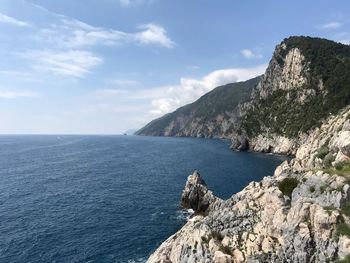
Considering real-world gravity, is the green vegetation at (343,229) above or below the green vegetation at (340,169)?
below

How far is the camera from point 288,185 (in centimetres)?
4625

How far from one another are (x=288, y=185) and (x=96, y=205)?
59684 mm

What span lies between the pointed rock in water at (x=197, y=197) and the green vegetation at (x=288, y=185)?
1542 inches

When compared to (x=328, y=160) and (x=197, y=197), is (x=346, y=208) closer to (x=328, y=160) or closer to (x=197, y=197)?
(x=328, y=160)

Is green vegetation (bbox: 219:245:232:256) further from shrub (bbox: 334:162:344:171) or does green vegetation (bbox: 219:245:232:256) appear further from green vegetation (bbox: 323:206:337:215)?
shrub (bbox: 334:162:344:171)

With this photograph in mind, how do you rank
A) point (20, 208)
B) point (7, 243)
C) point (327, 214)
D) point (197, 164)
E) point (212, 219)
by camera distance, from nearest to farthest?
point (327, 214)
point (212, 219)
point (7, 243)
point (20, 208)
point (197, 164)

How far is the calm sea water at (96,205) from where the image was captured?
64.8 m

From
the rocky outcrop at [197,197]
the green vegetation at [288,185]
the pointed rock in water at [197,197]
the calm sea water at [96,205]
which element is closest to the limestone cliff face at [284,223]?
the green vegetation at [288,185]

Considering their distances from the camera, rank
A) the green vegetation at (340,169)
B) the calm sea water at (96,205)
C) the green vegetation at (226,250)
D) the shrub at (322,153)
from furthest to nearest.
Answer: the calm sea water at (96,205)
the shrub at (322,153)
the green vegetation at (340,169)
the green vegetation at (226,250)

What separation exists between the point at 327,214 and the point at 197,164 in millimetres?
129253

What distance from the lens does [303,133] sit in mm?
172375

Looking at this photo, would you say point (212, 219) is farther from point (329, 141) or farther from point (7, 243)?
point (7, 243)

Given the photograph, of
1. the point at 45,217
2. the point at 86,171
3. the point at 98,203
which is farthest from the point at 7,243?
the point at 86,171

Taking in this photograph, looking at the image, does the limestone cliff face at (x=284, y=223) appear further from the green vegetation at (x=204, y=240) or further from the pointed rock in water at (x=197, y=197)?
the pointed rock in water at (x=197, y=197)
